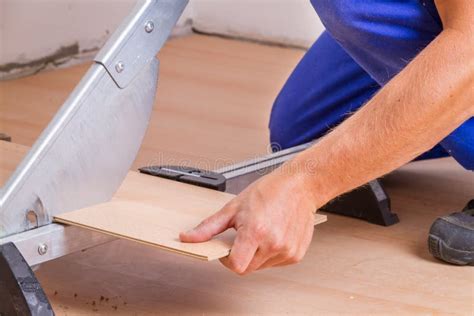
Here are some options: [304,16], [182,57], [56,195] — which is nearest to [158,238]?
[56,195]

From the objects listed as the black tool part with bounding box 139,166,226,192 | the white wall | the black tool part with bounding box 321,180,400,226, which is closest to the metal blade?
the black tool part with bounding box 139,166,226,192

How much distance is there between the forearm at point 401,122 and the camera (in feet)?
4.08

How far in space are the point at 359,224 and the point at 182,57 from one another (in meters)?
1.40

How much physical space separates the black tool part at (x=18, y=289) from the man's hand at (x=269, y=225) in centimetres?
21

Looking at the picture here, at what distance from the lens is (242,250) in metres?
1.26

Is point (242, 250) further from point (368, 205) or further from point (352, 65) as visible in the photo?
point (352, 65)

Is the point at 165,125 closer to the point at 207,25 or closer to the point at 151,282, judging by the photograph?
the point at 151,282

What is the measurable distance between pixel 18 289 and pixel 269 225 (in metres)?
0.35

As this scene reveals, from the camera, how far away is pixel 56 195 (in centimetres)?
139

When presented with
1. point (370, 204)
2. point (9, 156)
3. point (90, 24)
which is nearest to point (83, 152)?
point (9, 156)

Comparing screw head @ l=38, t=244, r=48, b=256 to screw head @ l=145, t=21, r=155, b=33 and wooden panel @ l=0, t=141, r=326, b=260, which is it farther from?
Result: screw head @ l=145, t=21, r=155, b=33

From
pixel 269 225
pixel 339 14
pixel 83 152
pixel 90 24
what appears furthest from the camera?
pixel 90 24

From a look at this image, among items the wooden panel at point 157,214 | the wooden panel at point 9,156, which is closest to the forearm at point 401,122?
the wooden panel at point 157,214

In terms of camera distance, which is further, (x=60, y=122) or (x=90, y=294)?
(x=90, y=294)
